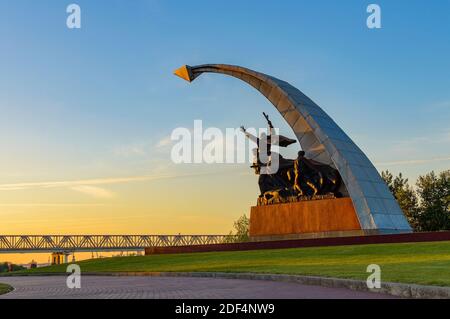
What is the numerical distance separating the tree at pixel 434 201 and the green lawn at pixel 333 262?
30691 millimetres

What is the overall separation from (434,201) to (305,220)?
28073 mm

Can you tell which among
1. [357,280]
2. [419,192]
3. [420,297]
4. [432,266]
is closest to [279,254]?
[432,266]

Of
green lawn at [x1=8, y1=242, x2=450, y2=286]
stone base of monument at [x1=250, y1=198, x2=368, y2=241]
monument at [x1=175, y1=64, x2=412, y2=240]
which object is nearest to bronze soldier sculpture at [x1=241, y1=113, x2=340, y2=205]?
monument at [x1=175, y1=64, x2=412, y2=240]

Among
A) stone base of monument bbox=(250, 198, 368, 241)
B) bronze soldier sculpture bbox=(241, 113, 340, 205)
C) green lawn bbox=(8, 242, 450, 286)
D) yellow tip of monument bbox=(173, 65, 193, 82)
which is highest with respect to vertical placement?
yellow tip of monument bbox=(173, 65, 193, 82)

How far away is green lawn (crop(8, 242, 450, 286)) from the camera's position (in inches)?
544

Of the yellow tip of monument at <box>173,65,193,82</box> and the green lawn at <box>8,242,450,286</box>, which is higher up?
the yellow tip of monument at <box>173,65,193,82</box>

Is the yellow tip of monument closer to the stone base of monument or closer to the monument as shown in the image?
the monument

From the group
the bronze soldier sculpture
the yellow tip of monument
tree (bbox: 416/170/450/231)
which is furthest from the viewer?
tree (bbox: 416/170/450/231)

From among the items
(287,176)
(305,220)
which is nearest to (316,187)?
(305,220)

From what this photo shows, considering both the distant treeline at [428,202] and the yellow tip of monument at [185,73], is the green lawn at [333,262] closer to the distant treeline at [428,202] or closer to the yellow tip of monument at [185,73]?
the yellow tip of monument at [185,73]

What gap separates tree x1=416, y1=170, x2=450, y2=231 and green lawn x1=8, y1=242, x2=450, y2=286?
101 feet

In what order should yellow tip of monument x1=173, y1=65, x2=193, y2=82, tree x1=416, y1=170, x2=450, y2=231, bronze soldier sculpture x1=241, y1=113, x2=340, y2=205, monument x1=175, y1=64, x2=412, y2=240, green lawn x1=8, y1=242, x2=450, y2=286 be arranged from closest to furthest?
green lawn x1=8, y1=242, x2=450, y2=286 < monument x1=175, y1=64, x2=412, y2=240 < bronze soldier sculpture x1=241, y1=113, x2=340, y2=205 < yellow tip of monument x1=173, y1=65, x2=193, y2=82 < tree x1=416, y1=170, x2=450, y2=231
